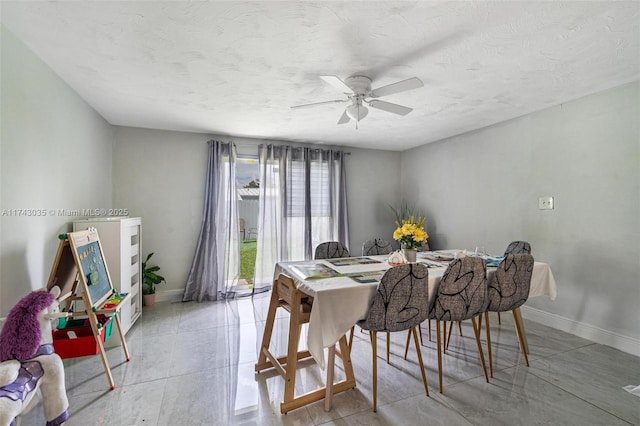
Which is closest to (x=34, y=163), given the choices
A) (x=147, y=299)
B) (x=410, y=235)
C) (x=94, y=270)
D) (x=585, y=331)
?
(x=94, y=270)

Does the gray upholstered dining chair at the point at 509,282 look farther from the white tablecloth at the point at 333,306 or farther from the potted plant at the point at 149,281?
the potted plant at the point at 149,281

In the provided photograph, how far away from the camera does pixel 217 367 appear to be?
234 cm

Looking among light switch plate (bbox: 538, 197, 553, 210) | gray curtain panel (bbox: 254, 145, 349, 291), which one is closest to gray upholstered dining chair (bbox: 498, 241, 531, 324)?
light switch plate (bbox: 538, 197, 553, 210)

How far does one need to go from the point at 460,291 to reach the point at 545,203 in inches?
78.5

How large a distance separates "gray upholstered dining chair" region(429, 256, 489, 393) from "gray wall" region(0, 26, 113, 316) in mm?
2814

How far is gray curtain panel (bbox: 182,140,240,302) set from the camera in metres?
4.04

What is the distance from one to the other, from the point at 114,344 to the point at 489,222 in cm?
441

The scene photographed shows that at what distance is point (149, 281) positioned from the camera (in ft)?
12.1

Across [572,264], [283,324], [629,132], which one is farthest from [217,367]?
[629,132]

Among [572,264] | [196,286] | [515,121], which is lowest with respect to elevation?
[196,286]

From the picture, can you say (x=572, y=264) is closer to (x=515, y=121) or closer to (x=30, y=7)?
(x=515, y=121)

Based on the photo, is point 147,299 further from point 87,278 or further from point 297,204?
point 297,204

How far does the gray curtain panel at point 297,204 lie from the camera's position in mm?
4383

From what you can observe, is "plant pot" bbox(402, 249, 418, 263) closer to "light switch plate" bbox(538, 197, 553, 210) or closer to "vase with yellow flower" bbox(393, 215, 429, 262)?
"vase with yellow flower" bbox(393, 215, 429, 262)
